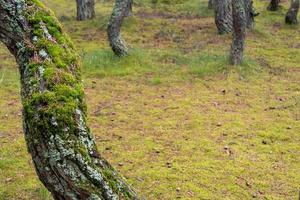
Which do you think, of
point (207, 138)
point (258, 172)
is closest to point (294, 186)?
point (258, 172)

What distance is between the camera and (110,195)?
4031mm

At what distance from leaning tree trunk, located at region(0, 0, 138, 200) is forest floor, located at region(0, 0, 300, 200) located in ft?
9.81

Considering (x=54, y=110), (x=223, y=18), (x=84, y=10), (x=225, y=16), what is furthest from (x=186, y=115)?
(x=84, y=10)

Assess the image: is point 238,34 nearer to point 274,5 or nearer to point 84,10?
point 84,10

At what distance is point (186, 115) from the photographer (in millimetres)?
10156

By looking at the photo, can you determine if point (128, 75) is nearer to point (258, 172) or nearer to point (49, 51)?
point (258, 172)

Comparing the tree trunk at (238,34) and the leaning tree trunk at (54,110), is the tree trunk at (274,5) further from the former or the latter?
the leaning tree trunk at (54,110)

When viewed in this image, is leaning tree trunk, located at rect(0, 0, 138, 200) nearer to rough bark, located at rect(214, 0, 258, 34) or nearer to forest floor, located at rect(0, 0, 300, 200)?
forest floor, located at rect(0, 0, 300, 200)

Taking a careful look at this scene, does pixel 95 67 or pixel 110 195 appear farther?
pixel 95 67

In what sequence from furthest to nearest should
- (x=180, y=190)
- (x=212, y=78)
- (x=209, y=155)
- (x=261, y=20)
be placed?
(x=261, y=20) < (x=212, y=78) < (x=209, y=155) < (x=180, y=190)

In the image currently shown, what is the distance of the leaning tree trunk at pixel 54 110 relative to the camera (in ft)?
12.6

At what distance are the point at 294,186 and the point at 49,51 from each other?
469cm

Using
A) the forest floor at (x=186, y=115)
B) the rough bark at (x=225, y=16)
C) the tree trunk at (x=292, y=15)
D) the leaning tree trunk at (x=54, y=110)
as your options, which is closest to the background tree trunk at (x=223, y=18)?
the rough bark at (x=225, y=16)

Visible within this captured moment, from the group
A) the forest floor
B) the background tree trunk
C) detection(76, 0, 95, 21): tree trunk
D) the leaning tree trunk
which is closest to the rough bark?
the background tree trunk
